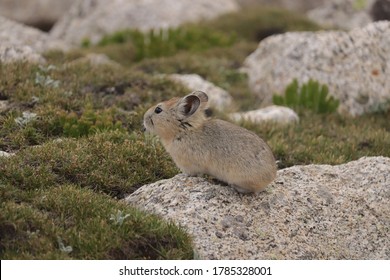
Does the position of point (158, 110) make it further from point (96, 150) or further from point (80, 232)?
point (80, 232)

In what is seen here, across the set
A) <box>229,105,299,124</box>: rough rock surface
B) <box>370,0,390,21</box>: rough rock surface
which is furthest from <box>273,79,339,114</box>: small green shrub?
<box>370,0,390,21</box>: rough rock surface

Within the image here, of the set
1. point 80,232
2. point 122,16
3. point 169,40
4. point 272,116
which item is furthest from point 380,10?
point 80,232

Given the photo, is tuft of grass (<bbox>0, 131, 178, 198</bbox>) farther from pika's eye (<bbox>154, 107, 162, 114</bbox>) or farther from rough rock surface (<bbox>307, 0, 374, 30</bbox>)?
rough rock surface (<bbox>307, 0, 374, 30</bbox>)

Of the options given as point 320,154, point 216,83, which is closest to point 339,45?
point 216,83

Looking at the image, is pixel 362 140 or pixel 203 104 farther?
pixel 362 140

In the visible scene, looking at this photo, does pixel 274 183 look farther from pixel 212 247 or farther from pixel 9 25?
pixel 9 25

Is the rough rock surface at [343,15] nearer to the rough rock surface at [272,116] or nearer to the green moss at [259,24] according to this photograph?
the green moss at [259,24]
